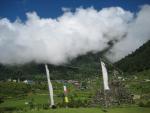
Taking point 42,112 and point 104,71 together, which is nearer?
point 104,71

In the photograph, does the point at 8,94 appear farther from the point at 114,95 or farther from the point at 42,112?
the point at 42,112

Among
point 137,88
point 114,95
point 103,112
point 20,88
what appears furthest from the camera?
point 20,88

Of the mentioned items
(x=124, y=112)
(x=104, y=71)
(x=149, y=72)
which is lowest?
(x=124, y=112)

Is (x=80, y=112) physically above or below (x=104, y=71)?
below

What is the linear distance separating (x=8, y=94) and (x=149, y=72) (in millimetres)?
91880

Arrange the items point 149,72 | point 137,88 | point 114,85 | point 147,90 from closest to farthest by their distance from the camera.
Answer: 1. point 114,85
2. point 147,90
3. point 137,88
4. point 149,72

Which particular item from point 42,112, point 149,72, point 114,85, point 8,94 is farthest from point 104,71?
point 149,72

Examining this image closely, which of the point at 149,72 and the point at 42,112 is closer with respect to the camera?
the point at 42,112

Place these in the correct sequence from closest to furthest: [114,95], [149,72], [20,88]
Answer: [114,95] → [20,88] → [149,72]

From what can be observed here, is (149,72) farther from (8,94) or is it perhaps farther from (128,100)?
(128,100)

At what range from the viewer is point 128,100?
92.6 metres

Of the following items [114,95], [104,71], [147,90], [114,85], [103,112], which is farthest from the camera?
[147,90]

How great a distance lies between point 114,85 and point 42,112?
186 feet

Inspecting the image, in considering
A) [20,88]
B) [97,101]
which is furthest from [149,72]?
[97,101]
